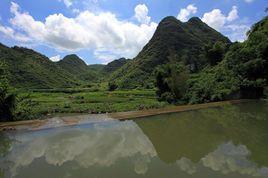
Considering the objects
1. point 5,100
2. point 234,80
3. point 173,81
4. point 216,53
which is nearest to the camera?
point 5,100

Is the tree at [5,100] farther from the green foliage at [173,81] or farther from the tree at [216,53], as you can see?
the tree at [216,53]

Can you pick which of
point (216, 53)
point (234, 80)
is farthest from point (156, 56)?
point (234, 80)

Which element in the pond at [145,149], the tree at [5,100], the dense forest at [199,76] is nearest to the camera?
the pond at [145,149]

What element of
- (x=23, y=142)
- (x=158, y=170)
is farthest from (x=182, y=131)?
(x=23, y=142)

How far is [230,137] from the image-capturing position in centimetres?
1460

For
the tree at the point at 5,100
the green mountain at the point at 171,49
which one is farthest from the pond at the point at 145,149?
the green mountain at the point at 171,49

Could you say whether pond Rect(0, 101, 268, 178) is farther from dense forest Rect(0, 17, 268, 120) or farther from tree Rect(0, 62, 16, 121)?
dense forest Rect(0, 17, 268, 120)

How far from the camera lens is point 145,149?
13438mm

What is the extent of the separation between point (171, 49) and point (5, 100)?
7189 centimetres

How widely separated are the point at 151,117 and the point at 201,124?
4.82 metres

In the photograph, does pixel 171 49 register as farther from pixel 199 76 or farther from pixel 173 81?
pixel 173 81

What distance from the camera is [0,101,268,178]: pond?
10.2m

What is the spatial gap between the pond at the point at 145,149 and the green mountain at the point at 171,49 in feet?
164

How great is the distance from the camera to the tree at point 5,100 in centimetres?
2189
